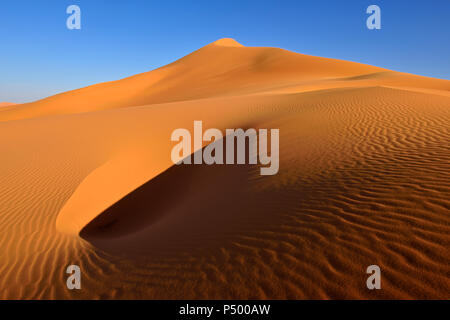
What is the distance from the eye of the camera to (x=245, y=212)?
442 cm

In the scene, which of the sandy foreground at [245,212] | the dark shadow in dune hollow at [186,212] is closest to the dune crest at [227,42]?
the sandy foreground at [245,212]

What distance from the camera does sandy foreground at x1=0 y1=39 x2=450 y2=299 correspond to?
2799 millimetres

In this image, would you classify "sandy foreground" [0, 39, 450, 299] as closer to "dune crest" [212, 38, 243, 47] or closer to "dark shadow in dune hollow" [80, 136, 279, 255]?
"dark shadow in dune hollow" [80, 136, 279, 255]

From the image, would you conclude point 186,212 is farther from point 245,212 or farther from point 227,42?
point 227,42

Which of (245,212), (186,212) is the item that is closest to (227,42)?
(186,212)

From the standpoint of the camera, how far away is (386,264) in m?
2.61

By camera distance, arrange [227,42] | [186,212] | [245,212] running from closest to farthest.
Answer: [245,212]
[186,212]
[227,42]

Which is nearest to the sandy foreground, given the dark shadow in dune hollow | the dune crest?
the dark shadow in dune hollow

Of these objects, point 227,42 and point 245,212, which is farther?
point 227,42

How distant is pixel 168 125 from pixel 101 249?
8.53m

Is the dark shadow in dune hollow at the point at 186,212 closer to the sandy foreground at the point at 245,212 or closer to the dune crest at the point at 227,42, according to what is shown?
the sandy foreground at the point at 245,212

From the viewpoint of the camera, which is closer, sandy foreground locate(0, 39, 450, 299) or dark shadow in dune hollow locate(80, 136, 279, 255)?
sandy foreground locate(0, 39, 450, 299)

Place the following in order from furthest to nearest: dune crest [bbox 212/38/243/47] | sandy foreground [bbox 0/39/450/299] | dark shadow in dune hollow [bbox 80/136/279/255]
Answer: dune crest [bbox 212/38/243/47] < dark shadow in dune hollow [bbox 80/136/279/255] < sandy foreground [bbox 0/39/450/299]

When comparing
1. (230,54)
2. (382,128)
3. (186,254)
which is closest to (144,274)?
(186,254)
